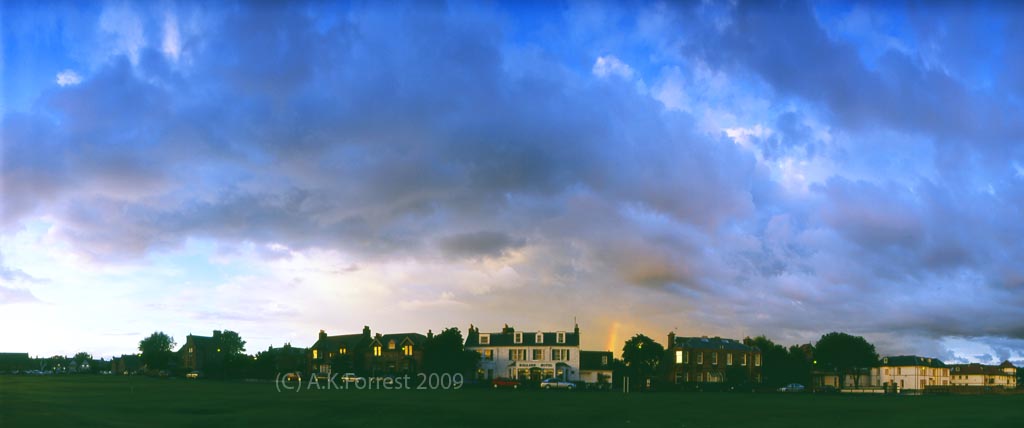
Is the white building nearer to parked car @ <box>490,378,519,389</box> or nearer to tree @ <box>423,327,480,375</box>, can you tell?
tree @ <box>423,327,480,375</box>

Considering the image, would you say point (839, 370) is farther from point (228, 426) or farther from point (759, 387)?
point (228, 426)

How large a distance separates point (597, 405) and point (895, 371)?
5348 inches

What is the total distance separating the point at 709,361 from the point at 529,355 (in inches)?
1077

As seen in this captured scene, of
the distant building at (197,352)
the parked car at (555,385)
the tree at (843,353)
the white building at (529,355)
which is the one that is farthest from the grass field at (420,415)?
the distant building at (197,352)

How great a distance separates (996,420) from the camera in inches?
1686

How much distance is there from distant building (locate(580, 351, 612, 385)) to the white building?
9.60 ft

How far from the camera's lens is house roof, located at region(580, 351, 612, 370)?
121 m

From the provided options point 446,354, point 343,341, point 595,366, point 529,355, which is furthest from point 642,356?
point 343,341

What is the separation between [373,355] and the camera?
4983 inches

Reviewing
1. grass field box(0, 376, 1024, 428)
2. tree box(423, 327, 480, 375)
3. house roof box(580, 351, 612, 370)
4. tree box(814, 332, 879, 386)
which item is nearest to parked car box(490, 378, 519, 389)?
tree box(423, 327, 480, 375)

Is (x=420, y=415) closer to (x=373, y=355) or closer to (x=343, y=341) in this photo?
(x=373, y=355)

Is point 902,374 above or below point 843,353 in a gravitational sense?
below

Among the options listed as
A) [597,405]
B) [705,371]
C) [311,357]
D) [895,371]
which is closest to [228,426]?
[597,405]

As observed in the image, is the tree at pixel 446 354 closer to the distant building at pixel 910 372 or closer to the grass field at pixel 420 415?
the grass field at pixel 420 415
